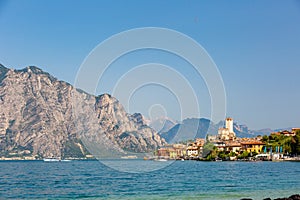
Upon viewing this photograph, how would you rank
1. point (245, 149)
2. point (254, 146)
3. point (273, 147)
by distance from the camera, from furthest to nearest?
point (245, 149)
point (254, 146)
point (273, 147)

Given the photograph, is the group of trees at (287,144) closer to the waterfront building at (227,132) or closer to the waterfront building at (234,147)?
the waterfront building at (234,147)

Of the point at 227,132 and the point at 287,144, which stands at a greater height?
the point at 227,132

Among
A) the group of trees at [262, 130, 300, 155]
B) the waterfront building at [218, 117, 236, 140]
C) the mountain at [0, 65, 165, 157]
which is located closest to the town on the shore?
the group of trees at [262, 130, 300, 155]

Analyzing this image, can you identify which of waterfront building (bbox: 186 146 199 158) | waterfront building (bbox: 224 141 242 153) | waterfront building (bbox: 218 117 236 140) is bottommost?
waterfront building (bbox: 186 146 199 158)

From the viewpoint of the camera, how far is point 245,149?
100250 millimetres

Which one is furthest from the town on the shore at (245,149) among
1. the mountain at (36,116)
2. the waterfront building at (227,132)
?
the mountain at (36,116)

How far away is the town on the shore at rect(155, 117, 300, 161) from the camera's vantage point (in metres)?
85.4

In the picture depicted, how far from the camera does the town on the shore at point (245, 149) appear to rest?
8544 cm

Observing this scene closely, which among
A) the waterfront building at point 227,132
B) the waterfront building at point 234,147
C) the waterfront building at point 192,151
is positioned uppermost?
the waterfront building at point 227,132

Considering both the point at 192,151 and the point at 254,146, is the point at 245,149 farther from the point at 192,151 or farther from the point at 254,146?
the point at 192,151

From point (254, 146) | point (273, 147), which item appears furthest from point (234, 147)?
point (273, 147)

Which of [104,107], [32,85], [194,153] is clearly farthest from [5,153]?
[194,153]

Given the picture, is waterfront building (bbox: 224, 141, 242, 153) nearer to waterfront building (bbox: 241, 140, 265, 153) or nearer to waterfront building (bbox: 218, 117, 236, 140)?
waterfront building (bbox: 241, 140, 265, 153)

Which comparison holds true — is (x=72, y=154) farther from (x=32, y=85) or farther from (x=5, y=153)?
(x=32, y=85)
